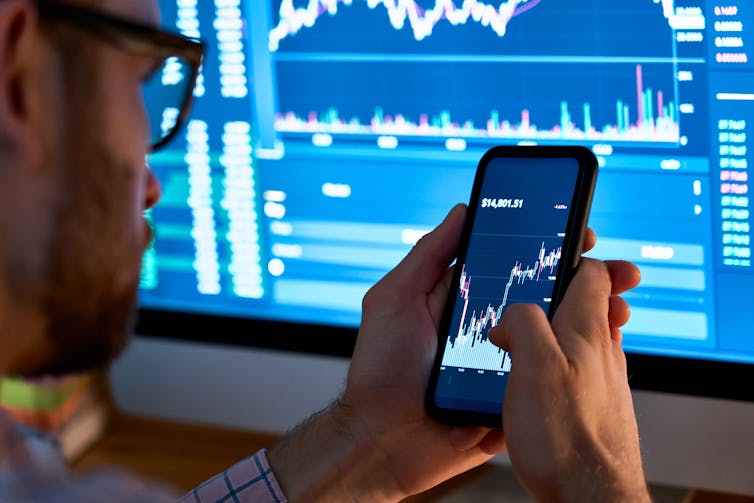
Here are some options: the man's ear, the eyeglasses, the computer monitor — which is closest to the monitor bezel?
the computer monitor

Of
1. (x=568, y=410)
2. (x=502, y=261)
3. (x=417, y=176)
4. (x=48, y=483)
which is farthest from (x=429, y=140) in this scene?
(x=48, y=483)

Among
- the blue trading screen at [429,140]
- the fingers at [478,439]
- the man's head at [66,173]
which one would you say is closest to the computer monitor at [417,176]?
the blue trading screen at [429,140]

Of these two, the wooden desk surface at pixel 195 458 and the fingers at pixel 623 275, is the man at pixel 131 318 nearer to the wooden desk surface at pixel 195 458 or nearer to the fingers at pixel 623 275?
the fingers at pixel 623 275

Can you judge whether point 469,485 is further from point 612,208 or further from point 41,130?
point 41,130

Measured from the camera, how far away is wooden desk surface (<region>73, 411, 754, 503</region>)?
85 centimetres

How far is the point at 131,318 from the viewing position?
0.54 metres

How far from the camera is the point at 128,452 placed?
978 millimetres

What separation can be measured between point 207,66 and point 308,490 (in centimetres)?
32

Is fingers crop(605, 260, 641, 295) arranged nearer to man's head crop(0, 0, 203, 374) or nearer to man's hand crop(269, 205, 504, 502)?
man's hand crop(269, 205, 504, 502)

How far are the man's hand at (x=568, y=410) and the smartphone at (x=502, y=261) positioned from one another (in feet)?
0.16

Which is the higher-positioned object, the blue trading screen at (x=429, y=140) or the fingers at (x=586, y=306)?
the blue trading screen at (x=429, y=140)

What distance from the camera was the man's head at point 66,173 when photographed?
0.43 meters

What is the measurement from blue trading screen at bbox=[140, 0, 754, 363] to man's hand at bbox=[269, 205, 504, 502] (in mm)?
91

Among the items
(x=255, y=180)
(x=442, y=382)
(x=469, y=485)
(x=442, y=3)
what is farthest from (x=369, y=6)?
(x=469, y=485)
